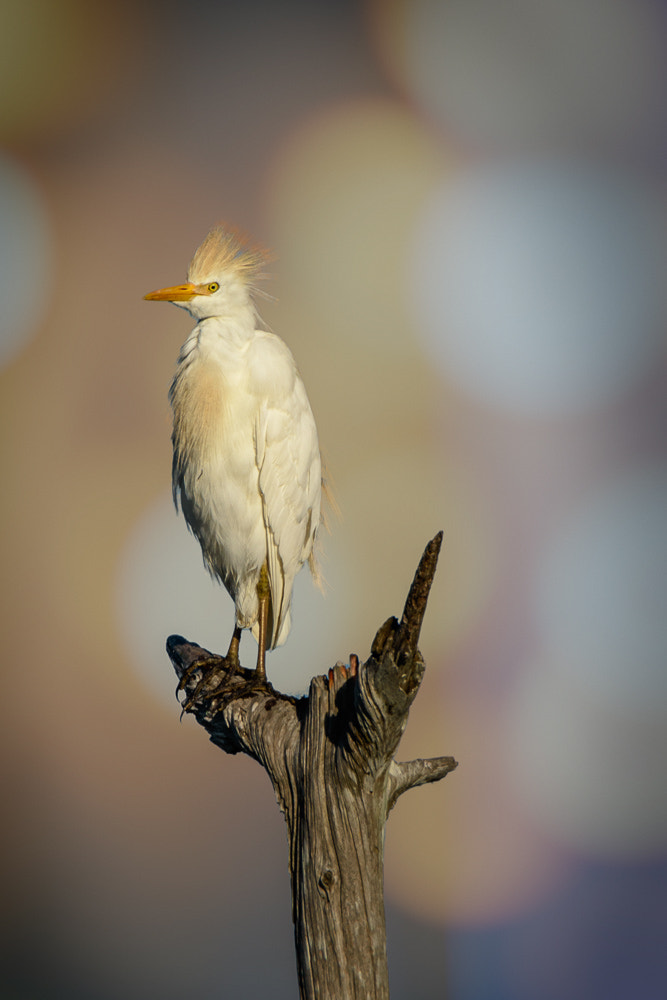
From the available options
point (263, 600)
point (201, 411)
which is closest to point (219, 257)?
point (201, 411)

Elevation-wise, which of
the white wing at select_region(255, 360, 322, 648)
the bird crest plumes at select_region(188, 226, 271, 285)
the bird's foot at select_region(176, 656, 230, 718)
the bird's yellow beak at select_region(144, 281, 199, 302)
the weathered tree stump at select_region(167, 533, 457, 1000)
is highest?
the bird crest plumes at select_region(188, 226, 271, 285)

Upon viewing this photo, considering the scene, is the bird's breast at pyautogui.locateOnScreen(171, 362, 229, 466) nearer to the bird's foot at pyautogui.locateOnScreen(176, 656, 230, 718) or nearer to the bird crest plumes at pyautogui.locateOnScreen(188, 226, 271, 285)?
the bird crest plumes at pyautogui.locateOnScreen(188, 226, 271, 285)

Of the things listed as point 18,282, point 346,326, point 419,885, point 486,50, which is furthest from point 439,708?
point 486,50

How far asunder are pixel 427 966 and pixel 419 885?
0.67 ft

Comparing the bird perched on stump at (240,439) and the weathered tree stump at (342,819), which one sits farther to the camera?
the bird perched on stump at (240,439)

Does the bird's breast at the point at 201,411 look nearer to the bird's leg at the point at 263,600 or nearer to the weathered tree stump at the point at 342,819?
the bird's leg at the point at 263,600

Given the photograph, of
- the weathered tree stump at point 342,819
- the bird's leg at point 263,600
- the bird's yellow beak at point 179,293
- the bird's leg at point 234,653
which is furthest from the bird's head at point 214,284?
the weathered tree stump at point 342,819

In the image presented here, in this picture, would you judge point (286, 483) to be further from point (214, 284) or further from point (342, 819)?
point (342, 819)

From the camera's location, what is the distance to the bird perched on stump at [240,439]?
1.47 meters

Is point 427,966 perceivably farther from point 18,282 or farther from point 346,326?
point 18,282

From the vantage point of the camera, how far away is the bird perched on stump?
4.82 feet

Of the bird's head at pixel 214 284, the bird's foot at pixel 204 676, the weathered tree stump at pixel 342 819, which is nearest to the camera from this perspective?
the weathered tree stump at pixel 342 819

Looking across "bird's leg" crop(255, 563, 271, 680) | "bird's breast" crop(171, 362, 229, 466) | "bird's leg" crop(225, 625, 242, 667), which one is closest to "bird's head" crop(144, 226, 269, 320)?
"bird's breast" crop(171, 362, 229, 466)

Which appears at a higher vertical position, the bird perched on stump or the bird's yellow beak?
the bird's yellow beak
